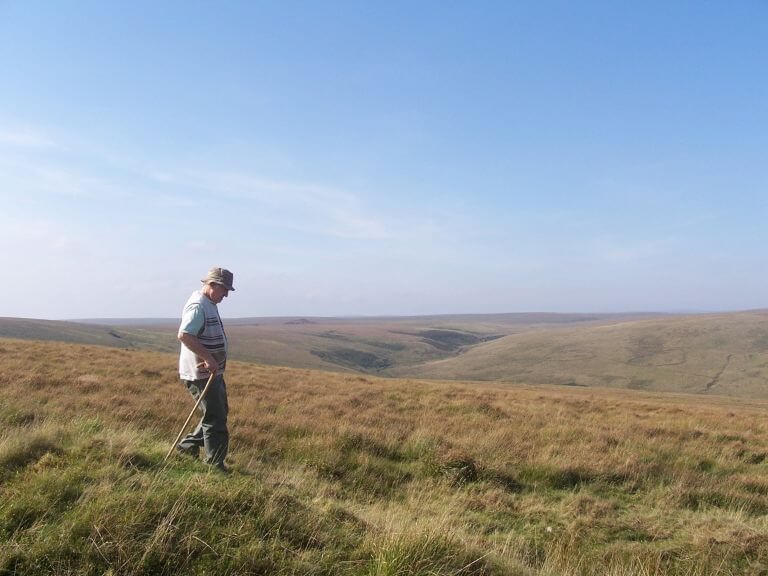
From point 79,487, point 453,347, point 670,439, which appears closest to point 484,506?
point 79,487

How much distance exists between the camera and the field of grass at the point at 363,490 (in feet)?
11.9

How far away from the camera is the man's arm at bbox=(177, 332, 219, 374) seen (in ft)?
18.6

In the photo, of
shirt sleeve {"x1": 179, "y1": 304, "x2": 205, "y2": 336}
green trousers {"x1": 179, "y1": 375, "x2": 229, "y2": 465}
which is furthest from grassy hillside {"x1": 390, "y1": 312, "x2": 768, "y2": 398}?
shirt sleeve {"x1": 179, "y1": 304, "x2": 205, "y2": 336}

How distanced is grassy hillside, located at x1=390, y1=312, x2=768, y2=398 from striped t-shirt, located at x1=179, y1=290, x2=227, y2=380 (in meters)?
63.2

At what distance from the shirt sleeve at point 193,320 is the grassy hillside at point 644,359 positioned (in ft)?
209

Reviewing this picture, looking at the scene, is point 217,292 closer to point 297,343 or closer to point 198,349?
point 198,349

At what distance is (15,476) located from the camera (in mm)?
4512

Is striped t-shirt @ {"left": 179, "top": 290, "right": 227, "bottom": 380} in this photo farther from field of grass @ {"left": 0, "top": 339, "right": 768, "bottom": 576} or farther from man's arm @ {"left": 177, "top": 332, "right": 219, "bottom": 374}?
field of grass @ {"left": 0, "top": 339, "right": 768, "bottom": 576}

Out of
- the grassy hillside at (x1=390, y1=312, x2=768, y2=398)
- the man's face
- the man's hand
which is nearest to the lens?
the man's hand

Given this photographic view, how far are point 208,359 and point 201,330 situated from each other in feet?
1.31

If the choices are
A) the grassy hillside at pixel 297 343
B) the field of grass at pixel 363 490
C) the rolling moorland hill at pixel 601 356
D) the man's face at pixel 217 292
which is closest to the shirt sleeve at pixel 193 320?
the man's face at pixel 217 292

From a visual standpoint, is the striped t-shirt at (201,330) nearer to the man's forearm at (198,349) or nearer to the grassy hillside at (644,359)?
the man's forearm at (198,349)

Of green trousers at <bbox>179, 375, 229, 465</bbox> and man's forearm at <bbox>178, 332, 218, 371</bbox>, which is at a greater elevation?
man's forearm at <bbox>178, 332, 218, 371</bbox>

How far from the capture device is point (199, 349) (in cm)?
568
